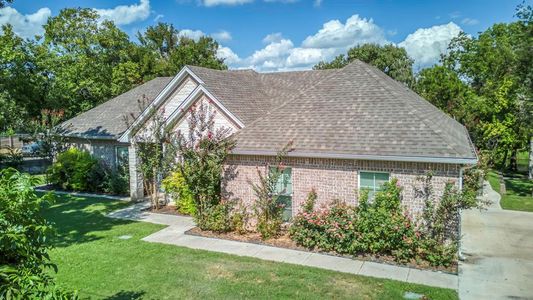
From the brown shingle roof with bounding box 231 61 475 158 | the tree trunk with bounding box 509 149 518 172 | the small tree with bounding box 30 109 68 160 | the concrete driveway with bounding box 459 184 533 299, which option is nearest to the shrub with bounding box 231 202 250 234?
the brown shingle roof with bounding box 231 61 475 158

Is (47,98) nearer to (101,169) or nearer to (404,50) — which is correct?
(101,169)

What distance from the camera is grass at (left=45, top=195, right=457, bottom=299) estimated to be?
28.6ft

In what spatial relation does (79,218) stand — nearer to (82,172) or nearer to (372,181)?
(82,172)

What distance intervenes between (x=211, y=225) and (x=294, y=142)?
4.09m

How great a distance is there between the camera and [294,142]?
1287cm

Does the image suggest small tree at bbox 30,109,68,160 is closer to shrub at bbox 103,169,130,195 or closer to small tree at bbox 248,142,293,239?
shrub at bbox 103,169,130,195

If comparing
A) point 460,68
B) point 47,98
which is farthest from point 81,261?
point 460,68

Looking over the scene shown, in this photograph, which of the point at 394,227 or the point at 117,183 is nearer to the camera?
the point at 394,227

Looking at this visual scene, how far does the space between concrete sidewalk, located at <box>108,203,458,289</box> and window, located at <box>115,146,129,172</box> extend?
6.29m

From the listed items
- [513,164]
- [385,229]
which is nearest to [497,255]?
[385,229]

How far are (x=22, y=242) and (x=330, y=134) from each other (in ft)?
33.2

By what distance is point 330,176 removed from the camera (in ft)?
39.7

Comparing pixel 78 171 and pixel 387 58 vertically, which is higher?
pixel 387 58

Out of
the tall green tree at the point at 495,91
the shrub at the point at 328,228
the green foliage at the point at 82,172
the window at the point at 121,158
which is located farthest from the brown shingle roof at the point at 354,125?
the tall green tree at the point at 495,91
